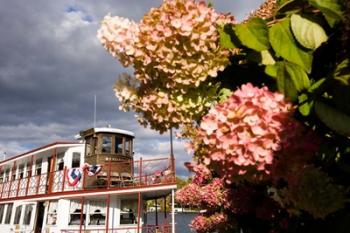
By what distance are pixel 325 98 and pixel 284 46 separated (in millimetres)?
266

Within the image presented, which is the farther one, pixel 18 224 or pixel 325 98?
pixel 18 224

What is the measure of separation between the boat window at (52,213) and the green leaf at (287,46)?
1906 centimetres

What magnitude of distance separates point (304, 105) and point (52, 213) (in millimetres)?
19515

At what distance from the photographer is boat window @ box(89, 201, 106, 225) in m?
18.2

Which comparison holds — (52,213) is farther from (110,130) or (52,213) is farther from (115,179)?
(110,130)

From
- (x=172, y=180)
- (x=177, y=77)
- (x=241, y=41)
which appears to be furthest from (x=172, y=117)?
(x=172, y=180)

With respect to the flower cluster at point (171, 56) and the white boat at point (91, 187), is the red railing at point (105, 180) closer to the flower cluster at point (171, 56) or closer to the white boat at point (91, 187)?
the white boat at point (91, 187)

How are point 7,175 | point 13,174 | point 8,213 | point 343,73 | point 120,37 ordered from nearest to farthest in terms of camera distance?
point 343,73 < point 120,37 < point 8,213 < point 13,174 < point 7,175

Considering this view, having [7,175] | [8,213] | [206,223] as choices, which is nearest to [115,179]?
[8,213]

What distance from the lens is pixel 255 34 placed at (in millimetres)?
1660

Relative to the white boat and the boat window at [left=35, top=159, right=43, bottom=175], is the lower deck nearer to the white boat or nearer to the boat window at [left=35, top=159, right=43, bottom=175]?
the white boat

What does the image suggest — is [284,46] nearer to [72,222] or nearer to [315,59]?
[315,59]

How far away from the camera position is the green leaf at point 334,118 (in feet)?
4.52

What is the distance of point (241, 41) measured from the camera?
1.66m
